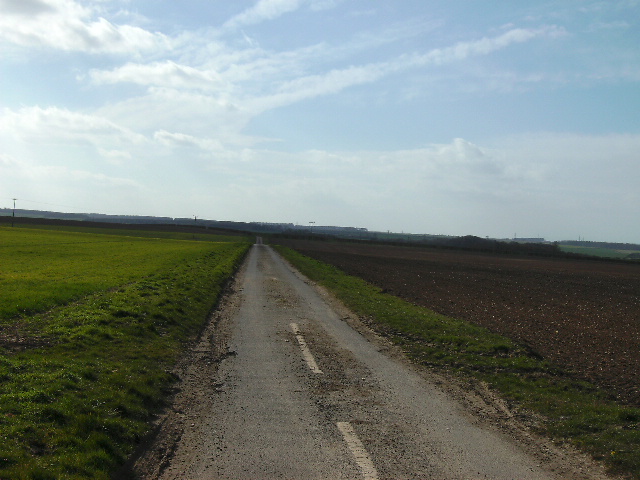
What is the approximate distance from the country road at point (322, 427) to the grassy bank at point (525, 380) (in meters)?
0.80

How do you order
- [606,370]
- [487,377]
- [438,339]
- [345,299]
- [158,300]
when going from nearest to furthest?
[487,377], [606,370], [438,339], [158,300], [345,299]

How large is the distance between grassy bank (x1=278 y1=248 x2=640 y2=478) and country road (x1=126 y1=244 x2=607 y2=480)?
0.80m

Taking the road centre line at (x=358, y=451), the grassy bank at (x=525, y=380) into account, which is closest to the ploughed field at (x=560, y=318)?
the grassy bank at (x=525, y=380)

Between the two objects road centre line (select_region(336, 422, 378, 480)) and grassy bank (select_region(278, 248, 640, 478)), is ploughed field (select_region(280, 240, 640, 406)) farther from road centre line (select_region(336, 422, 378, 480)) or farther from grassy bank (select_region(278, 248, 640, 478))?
road centre line (select_region(336, 422, 378, 480))

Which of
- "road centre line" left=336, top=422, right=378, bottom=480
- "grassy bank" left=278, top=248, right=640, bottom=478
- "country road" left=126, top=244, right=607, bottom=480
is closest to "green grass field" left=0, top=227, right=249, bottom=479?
"country road" left=126, top=244, right=607, bottom=480

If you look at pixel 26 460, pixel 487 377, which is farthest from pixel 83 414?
pixel 487 377

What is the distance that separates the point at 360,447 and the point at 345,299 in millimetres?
17372

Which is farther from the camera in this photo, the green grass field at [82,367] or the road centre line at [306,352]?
the road centre line at [306,352]

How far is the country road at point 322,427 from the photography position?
21.0 feet

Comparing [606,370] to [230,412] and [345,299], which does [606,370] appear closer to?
[230,412]

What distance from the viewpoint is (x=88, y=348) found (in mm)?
11766

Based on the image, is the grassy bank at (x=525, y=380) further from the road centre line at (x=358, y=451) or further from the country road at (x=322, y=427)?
the road centre line at (x=358, y=451)

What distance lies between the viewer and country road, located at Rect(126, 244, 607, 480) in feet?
21.0

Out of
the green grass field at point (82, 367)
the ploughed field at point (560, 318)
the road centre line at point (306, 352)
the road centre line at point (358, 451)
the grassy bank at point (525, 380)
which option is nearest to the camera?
the road centre line at point (358, 451)
